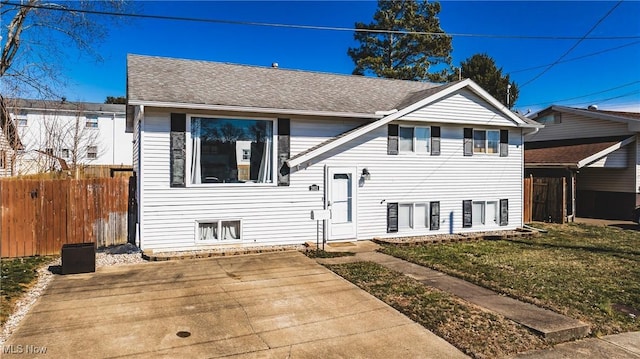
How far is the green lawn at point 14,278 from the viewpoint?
5.70 m

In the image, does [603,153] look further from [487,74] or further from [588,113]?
[487,74]

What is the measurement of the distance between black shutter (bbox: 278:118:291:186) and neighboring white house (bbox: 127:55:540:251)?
3 centimetres

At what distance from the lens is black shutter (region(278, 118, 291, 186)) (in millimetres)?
10422

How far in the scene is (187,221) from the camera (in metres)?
9.61

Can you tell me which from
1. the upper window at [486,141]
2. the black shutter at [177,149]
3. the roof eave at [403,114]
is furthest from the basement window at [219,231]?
the upper window at [486,141]

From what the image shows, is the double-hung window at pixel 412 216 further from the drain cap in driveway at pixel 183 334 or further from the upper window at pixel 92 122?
the upper window at pixel 92 122

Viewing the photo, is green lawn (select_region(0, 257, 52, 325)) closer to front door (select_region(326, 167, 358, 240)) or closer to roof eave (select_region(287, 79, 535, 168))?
roof eave (select_region(287, 79, 535, 168))

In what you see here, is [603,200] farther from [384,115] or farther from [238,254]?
[238,254]

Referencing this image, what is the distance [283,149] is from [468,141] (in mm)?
6255

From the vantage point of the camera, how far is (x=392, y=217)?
38.8ft

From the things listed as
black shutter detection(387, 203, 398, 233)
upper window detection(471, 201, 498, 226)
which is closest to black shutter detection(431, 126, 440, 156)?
black shutter detection(387, 203, 398, 233)

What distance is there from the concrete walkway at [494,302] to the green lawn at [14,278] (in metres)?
5.51

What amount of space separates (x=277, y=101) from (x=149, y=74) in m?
3.50

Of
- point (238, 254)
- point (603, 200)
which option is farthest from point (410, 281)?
point (603, 200)
